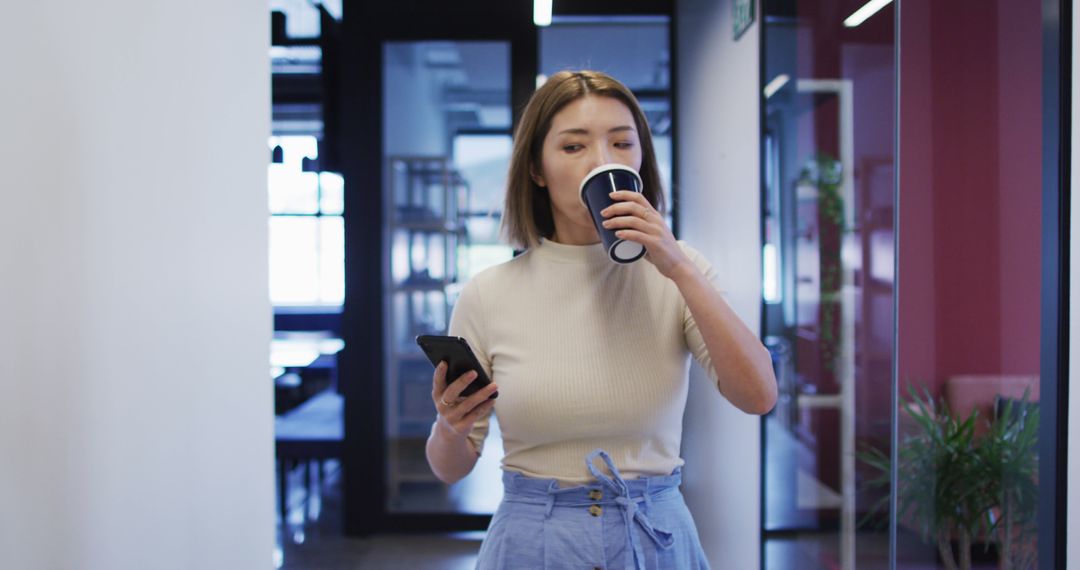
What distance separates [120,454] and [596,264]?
3.09 feet

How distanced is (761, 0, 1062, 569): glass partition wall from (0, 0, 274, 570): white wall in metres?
1.61

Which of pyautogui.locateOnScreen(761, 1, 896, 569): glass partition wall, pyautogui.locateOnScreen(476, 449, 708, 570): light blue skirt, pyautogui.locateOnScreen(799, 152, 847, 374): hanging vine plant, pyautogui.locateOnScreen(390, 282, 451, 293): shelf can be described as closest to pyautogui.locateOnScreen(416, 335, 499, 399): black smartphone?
pyautogui.locateOnScreen(476, 449, 708, 570): light blue skirt

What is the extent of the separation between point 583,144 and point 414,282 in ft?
10.8

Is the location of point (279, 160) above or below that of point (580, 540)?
above

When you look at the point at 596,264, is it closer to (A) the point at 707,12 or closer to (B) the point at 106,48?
(B) the point at 106,48

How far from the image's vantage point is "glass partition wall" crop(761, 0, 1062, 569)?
54.9 inches

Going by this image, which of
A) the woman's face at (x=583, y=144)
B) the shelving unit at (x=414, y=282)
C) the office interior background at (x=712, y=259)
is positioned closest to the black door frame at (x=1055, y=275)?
the office interior background at (x=712, y=259)

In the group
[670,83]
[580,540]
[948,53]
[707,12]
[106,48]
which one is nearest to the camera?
[580,540]

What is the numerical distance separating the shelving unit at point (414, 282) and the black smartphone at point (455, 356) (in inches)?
123

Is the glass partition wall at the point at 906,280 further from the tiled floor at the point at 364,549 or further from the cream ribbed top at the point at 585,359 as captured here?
the tiled floor at the point at 364,549

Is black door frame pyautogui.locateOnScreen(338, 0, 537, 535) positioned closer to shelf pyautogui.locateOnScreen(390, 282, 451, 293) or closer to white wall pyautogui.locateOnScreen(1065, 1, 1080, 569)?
shelf pyautogui.locateOnScreen(390, 282, 451, 293)

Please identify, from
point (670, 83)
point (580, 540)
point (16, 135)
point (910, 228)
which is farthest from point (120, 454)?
point (670, 83)

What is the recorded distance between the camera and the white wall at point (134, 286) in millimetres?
1036

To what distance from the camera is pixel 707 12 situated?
335 cm
